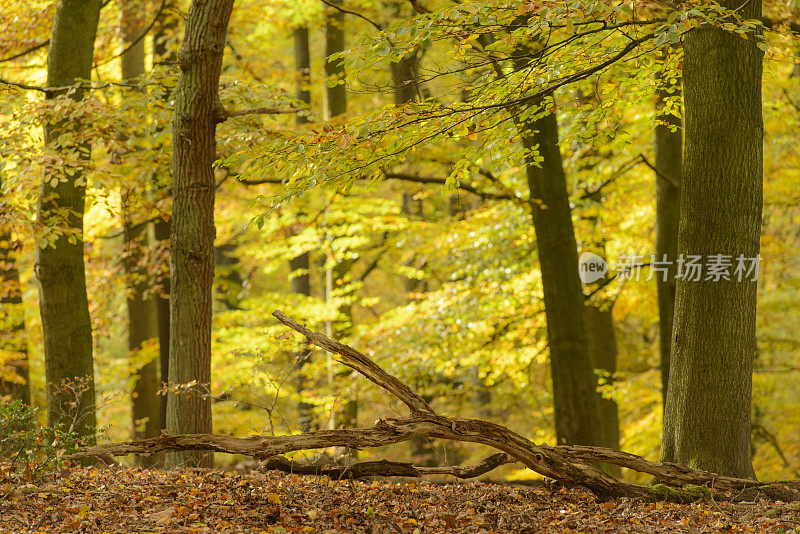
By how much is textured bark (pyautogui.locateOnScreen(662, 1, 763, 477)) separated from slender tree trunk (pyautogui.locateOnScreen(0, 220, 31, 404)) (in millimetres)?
8958

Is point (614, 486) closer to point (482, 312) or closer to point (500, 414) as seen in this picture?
point (482, 312)

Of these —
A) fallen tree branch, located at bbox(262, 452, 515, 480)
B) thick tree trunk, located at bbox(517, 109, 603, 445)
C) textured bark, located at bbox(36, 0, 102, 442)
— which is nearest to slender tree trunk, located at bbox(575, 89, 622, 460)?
thick tree trunk, located at bbox(517, 109, 603, 445)

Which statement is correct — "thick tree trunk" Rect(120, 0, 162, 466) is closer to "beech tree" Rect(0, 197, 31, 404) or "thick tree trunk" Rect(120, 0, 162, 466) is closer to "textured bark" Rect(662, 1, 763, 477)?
"beech tree" Rect(0, 197, 31, 404)

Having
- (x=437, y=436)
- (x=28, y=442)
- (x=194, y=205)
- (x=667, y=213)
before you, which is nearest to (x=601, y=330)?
(x=667, y=213)

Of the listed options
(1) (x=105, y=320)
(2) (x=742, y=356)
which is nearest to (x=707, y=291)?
(2) (x=742, y=356)

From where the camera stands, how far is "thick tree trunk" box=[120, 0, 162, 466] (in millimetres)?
10398

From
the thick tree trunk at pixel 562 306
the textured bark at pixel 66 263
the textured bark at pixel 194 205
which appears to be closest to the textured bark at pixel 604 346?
the thick tree trunk at pixel 562 306

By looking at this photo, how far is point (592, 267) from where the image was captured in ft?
35.7

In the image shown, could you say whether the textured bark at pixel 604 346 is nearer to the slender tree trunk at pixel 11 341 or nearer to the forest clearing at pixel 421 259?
the forest clearing at pixel 421 259

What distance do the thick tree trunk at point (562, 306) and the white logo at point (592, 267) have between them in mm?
2619

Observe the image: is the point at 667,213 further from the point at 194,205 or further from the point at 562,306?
the point at 194,205

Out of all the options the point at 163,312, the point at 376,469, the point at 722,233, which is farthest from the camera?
the point at 163,312

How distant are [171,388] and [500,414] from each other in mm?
15608

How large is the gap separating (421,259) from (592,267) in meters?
2.91
